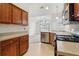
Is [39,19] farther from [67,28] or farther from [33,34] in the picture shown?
[67,28]

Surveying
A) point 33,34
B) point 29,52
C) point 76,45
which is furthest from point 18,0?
point 76,45

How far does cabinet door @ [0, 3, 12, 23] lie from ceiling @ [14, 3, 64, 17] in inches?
6.0

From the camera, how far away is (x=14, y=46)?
1667mm

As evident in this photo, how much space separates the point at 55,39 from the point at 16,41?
0.55m

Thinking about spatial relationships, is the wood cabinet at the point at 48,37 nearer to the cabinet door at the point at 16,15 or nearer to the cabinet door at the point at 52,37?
the cabinet door at the point at 52,37

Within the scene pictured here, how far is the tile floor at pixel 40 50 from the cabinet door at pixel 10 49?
168 mm

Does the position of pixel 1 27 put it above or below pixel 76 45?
above

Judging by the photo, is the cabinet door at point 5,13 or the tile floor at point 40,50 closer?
the cabinet door at point 5,13

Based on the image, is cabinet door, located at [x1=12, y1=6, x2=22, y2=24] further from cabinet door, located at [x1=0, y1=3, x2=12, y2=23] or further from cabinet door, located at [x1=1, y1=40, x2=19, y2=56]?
cabinet door, located at [x1=1, y1=40, x2=19, y2=56]

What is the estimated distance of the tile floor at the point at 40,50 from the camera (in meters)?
1.66

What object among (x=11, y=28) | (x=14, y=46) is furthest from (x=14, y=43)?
(x=11, y=28)

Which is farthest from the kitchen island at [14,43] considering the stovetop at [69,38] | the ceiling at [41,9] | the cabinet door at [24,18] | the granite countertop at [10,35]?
the stovetop at [69,38]

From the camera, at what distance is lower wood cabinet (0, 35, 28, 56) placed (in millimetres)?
1558

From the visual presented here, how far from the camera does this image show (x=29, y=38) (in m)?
1.66
